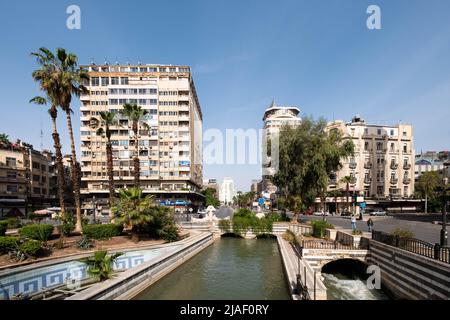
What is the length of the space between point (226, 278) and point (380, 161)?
57019 millimetres

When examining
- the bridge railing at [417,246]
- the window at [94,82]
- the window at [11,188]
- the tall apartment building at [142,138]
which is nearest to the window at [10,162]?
the window at [11,188]

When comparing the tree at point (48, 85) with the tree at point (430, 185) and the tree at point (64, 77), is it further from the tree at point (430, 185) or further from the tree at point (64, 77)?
the tree at point (430, 185)

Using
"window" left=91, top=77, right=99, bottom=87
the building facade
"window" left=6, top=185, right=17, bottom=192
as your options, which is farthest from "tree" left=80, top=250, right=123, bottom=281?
the building facade

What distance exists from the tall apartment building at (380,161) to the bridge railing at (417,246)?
45805 millimetres

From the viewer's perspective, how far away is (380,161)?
58594 millimetres

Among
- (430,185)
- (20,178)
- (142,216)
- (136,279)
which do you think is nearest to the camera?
(136,279)

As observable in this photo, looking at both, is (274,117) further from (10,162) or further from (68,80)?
(68,80)

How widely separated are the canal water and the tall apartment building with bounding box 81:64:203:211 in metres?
37.4

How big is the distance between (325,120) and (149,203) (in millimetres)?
25512

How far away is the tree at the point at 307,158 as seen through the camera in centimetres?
3077

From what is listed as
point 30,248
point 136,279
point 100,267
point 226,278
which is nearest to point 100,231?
point 30,248

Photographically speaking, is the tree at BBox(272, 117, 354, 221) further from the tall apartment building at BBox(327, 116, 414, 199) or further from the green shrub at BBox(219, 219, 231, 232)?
the tall apartment building at BBox(327, 116, 414, 199)
